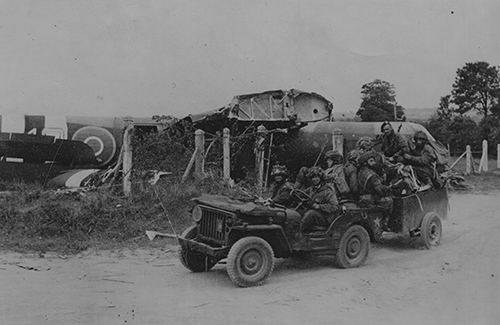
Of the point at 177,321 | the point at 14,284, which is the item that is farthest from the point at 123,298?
the point at 14,284

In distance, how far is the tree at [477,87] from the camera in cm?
3328

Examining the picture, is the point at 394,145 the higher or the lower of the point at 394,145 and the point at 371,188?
the higher

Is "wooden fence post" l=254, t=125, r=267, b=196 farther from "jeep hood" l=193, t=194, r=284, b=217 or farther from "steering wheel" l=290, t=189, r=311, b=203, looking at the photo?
"jeep hood" l=193, t=194, r=284, b=217

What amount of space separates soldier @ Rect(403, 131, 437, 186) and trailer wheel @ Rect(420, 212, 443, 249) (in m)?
0.74

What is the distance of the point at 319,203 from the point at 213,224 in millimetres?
1635

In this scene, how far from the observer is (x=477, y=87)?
33.6 metres

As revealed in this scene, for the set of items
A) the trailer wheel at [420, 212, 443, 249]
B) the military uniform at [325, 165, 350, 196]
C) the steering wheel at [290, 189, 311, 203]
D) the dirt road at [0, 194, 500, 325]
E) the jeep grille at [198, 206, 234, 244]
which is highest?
the military uniform at [325, 165, 350, 196]

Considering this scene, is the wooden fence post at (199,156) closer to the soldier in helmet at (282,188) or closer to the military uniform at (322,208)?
the soldier in helmet at (282,188)

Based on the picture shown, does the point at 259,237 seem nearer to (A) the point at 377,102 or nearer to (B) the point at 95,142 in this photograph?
(B) the point at 95,142

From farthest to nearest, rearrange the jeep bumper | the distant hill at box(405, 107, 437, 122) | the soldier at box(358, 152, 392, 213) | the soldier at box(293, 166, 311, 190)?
1. the distant hill at box(405, 107, 437, 122)
2. the soldier at box(358, 152, 392, 213)
3. the soldier at box(293, 166, 311, 190)
4. the jeep bumper

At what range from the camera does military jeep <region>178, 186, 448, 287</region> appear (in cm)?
701

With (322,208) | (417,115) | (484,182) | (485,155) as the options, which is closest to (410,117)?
(417,115)

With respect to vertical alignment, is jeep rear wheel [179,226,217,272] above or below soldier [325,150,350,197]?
below

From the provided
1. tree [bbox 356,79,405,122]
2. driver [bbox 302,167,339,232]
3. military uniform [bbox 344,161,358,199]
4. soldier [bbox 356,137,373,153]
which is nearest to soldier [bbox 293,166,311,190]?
driver [bbox 302,167,339,232]
